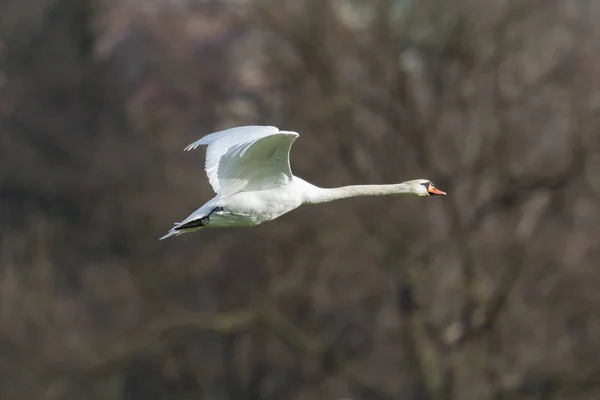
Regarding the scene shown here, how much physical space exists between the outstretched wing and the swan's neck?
0.25m

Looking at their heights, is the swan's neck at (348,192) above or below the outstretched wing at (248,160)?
below

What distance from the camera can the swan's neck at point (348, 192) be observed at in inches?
502

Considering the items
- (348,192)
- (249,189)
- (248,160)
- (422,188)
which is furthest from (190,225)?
(422,188)

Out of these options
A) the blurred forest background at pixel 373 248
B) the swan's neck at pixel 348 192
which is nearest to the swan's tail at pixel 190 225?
the swan's neck at pixel 348 192

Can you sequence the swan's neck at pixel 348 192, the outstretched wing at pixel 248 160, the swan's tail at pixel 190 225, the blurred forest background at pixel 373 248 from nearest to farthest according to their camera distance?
the outstretched wing at pixel 248 160, the swan's tail at pixel 190 225, the swan's neck at pixel 348 192, the blurred forest background at pixel 373 248

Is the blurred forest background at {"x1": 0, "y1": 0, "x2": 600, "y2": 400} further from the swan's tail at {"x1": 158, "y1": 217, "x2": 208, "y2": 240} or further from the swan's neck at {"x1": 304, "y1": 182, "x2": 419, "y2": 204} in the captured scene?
the swan's tail at {"x1": 158, "y1": 217, "x2": 208, "y2": 240}

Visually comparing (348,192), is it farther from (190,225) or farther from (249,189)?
(190,225)

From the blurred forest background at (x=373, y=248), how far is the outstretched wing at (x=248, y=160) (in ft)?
42.3

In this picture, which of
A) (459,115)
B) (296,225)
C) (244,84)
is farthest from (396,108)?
(244,84)

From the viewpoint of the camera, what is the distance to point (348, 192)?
1305cm

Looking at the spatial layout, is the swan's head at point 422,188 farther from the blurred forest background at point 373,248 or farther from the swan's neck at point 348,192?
the blurred forest background at point 373,248

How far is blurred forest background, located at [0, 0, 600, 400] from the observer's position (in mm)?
25641

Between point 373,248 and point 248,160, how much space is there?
1373cm

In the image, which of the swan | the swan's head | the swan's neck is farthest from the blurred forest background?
the swan
